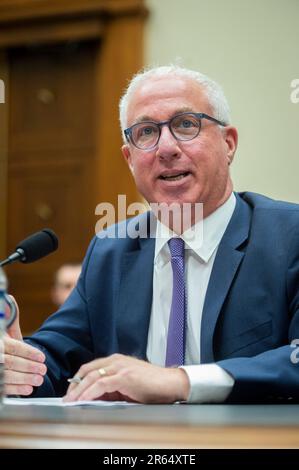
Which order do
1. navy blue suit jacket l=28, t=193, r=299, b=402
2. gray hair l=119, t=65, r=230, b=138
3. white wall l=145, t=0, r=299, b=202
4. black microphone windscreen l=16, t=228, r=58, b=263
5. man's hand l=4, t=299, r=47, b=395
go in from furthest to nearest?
1. white wall l=145, t=0, r=299, b=202
2. gray hair l=119, t=65, r=230, b=138
3. navy blue suit jacket l=28, t=193, r=299, b=402
4. man's hand l=4, t=299, r=47, b=395
5. black microphone windscreen l=16, t=228, r=58, b=263

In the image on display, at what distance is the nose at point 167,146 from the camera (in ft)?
5.58

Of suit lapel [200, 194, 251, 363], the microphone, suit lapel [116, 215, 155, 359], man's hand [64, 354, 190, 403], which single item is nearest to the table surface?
man's hand [64, 354, 190, 403]

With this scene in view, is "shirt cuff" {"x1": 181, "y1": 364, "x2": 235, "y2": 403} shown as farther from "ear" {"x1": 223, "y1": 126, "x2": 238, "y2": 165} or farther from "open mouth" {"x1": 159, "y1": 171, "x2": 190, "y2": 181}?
"ear" {"x1": 223, "y1": 126, "x2": 238, "y2": 165}

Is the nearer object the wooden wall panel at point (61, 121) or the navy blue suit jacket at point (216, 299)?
the navy blue suit jacket at point (216, 299)

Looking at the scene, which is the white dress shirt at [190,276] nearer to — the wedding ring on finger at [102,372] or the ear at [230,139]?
the ear at [230,139]

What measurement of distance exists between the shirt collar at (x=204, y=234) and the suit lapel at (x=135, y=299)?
3cm

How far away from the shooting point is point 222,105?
183 cm

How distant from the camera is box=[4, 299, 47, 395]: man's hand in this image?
1.37 m

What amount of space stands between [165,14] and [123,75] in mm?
374

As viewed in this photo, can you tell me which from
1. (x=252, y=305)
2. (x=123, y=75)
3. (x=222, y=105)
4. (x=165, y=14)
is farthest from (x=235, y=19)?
(x=252, y=305)

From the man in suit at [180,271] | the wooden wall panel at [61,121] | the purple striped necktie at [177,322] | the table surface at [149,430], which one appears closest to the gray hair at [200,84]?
the man in suit at [180,271]

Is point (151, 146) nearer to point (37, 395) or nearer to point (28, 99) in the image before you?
point (37, 395)

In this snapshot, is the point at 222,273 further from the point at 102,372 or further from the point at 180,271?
the point at 102,372

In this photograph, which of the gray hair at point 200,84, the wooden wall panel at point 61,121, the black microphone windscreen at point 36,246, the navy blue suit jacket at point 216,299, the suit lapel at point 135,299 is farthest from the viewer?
the wooden wall panel at point 61,121
